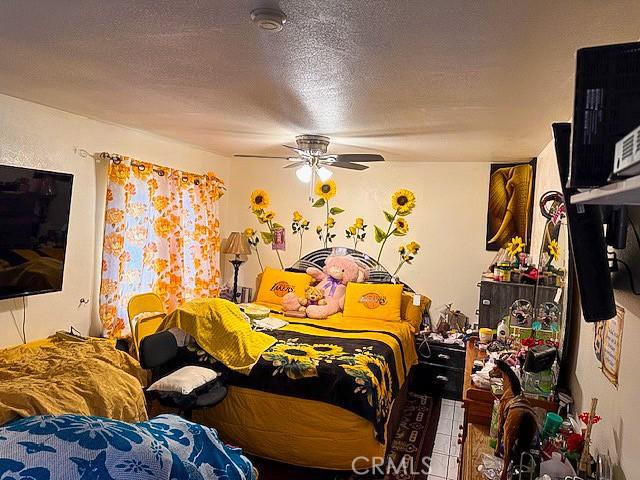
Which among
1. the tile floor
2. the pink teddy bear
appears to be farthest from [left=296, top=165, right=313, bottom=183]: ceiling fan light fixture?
the tile floor

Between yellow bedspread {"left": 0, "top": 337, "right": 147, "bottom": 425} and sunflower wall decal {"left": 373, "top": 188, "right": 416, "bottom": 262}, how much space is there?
2892mm

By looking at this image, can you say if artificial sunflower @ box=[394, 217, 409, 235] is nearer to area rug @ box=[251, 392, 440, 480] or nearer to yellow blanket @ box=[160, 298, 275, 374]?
area rug @ box=[251, 392, 440, 480]

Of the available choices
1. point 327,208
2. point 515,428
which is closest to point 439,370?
point 327,208

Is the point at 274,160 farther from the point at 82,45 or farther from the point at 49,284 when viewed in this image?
the point at 82,45

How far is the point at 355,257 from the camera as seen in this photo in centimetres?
505

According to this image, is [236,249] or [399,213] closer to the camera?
[399,213]

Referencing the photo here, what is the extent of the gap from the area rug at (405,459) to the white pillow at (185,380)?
0.65 m

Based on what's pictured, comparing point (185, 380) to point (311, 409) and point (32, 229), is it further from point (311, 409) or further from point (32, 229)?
point (32, 229)

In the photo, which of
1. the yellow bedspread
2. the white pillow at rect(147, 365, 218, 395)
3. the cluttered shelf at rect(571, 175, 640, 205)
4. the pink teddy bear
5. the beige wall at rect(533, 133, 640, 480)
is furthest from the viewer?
the pink teddy bear

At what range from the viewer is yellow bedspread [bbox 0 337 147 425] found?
6.75ft

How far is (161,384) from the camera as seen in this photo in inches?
111

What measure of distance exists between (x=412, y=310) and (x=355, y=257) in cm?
85

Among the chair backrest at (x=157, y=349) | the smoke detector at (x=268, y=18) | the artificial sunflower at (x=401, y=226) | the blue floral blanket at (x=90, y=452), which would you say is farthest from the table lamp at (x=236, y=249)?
the blue floral blanket at (x=90, y=452)

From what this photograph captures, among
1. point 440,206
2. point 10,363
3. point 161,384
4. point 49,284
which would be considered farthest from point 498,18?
point 440,206
